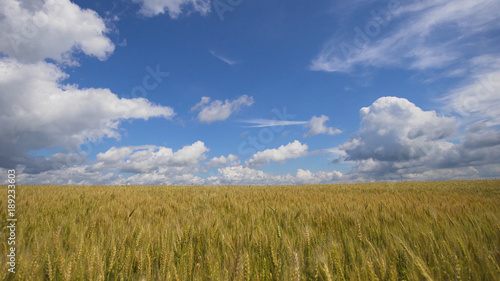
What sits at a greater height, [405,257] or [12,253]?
[12,253]

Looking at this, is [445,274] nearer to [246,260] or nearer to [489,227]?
[246,260]

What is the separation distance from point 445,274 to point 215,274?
145 centimetres

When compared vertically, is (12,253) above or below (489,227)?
above

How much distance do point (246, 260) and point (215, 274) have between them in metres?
0.26

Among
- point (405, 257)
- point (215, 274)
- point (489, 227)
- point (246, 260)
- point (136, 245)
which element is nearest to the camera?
point (246, 260)

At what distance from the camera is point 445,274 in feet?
4.81

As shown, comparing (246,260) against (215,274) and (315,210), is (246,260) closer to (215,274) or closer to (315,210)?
(215,274)

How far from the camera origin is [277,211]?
3639 millimetres

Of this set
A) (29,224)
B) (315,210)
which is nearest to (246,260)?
(315,210)

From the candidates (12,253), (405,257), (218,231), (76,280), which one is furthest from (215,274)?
(12,253)

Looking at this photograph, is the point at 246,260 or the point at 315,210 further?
the point at 315,210

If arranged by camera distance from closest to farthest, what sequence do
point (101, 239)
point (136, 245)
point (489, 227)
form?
1. point (136, 245)
2. point (101, 239)
3. point (489, 227)

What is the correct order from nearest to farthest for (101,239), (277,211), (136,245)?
(136,245) → (101,239) → (277,211)

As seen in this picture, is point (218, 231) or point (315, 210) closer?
point (218, 231)
